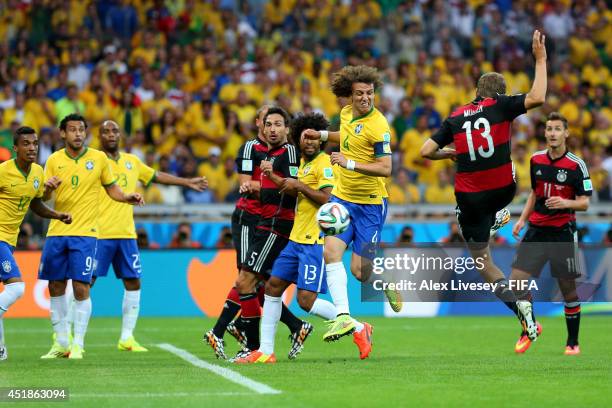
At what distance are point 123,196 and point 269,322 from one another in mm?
2400

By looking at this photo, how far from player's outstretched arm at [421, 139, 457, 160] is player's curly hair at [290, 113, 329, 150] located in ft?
3.27

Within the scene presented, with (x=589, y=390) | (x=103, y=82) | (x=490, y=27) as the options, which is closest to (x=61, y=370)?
(x=589, y=390)

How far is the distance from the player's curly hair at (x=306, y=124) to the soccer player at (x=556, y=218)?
2.80 m

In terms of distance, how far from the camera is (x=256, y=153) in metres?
12.0

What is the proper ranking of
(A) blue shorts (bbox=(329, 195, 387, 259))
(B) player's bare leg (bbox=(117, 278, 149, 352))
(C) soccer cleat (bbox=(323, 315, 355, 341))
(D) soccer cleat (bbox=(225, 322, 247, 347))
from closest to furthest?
(C) soccer cleat (bbox=(323, 315, 355, 341)) → (A) blue shorts (bbox=(329, 195, 387, 259)) → (D) soccer cleat (bbox=(225, 322, 247, 347)) → (B) player's bare leg (bbox=(117, 278, 149, 352))

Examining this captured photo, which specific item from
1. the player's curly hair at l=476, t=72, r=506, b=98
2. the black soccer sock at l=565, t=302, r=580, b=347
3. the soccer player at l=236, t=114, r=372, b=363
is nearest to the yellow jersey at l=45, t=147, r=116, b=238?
the soccer player at l=236, t=114, r=372, b=363

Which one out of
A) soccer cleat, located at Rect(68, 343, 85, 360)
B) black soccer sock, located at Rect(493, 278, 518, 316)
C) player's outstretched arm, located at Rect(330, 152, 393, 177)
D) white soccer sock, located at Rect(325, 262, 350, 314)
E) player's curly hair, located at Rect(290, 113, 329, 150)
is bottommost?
soccer cleat, located at Rect(68, 343, 85, 360)

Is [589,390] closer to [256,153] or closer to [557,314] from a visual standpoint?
[256,153]

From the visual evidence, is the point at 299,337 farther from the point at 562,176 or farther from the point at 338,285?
the point at 562,176

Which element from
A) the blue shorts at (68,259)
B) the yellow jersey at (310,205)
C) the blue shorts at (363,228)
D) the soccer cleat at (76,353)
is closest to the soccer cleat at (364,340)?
the blue shorts at (363,228)

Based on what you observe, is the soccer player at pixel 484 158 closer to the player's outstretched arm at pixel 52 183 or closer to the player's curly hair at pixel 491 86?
the player's curly hair at pixel 491 86

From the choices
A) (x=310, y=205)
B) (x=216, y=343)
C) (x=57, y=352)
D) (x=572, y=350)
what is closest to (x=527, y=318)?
(x=572, y=350)

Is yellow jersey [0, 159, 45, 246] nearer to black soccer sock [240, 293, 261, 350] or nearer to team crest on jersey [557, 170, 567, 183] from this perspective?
black soccer sock [240, 293, 261, 350]

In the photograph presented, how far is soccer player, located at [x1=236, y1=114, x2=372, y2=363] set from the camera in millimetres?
11168
